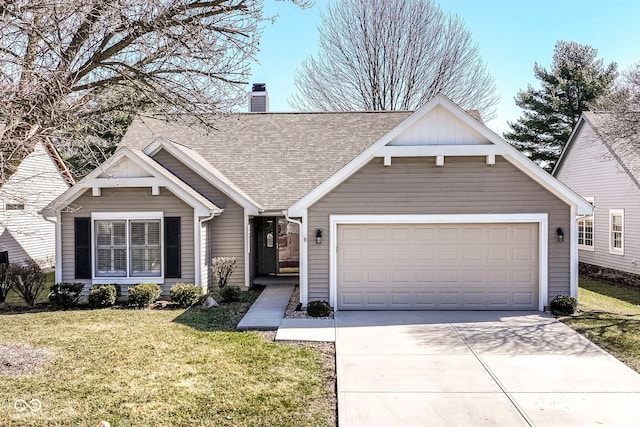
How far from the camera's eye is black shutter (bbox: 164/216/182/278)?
41.0 ft

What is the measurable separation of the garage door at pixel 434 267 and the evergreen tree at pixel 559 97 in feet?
71.7

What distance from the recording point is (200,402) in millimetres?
5797

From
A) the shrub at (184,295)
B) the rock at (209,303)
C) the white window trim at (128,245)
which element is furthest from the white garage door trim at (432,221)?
the white window trim at (128,245)

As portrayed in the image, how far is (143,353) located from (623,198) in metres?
16.3

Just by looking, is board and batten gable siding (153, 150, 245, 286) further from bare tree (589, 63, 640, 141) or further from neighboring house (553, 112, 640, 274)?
neighboring house (553, 112, 640, 274)

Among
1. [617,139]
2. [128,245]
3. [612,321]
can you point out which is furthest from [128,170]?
[617,139]

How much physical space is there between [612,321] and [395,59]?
19.7 meters

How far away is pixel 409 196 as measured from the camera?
1106 cm

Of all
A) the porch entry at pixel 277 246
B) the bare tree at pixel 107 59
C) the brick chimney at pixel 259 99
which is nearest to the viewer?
the bare tree at pixel 107 59

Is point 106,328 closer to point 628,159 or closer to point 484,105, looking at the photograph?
point 628,159

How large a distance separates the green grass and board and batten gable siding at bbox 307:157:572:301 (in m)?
2.93

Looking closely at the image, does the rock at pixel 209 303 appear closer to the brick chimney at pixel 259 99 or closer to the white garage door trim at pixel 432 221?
the white garage door trim at pixel 432 221

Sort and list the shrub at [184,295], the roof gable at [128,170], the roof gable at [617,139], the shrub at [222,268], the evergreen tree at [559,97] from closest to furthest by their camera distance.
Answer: the shrub at [184,295], the roof gable at [128,170], the roof gable at [617,139], the shrub at [222,268], the evergreen tree at [559,97]

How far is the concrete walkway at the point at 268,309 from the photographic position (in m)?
9.57
